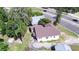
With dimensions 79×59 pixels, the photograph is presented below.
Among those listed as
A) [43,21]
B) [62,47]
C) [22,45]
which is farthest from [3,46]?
[62,47]

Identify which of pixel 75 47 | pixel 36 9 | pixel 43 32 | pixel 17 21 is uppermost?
pixel 36 9

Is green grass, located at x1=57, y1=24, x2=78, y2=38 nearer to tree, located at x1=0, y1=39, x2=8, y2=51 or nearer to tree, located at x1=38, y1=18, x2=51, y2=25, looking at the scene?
tree, located at x1=38, y1=18, x2=51, y2=25

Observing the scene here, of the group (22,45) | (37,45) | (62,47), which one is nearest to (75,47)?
(62,47)

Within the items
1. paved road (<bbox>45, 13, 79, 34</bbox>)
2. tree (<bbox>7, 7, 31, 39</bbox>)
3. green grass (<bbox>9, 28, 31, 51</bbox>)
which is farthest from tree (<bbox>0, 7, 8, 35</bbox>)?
paved road (<bbox>45, 13, 79, 34</bbox>)

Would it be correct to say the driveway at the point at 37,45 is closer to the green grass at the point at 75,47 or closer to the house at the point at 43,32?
the house at the point at 43,32

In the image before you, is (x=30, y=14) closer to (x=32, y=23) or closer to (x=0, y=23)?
(x=32, y=23)

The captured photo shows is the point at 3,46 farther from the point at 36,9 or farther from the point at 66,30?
the point at 66,30

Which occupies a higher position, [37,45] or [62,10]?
[62,10]
